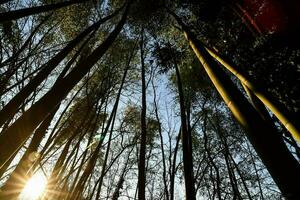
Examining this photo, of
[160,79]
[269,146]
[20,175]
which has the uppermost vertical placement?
[160,79]

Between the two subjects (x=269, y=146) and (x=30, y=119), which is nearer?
(x=269, y=146)

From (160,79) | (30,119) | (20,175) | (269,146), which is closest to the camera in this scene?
(269,146)

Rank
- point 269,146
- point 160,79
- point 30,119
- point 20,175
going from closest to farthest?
point 269,146, point 30,119, point 20,175, point 160,79

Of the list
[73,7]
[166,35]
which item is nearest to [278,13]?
[166,35]

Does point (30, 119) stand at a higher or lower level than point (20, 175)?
lower

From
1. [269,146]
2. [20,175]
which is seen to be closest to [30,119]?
[269,146]

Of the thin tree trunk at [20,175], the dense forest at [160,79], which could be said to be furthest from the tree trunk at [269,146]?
the thin tree trunk at [20,175]

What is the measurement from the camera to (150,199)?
12.7m

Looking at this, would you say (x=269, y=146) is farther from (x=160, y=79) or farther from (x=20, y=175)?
(x=160, y=79)

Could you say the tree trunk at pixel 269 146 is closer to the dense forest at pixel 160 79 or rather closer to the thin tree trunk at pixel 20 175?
the dense forest at pixel 160 79

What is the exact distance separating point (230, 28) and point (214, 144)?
575 centimetres

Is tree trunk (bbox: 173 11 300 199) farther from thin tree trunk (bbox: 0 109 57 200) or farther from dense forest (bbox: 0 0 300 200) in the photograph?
thin tree trunk (bbox: 0 109 57 200)

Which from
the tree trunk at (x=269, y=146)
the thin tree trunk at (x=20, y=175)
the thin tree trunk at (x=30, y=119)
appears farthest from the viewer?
the thin tree trunk at (x=20, y=175)

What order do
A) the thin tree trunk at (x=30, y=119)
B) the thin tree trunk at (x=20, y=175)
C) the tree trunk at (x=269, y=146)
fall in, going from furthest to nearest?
1. the thin tree trunk at (x=20, y=175)
2. the thin tree trunk at (x=30, y=119)
3. the tree trunk at (x=269, y=146)
